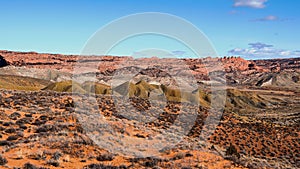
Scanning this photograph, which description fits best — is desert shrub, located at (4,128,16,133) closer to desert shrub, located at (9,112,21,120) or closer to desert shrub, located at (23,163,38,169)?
desert shrub, located at (9,112,21,120)

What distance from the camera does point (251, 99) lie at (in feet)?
428

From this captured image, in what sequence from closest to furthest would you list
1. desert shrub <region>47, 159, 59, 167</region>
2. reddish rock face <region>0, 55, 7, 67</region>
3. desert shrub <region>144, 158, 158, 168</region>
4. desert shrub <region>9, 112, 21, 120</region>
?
desert shrub <region>47, 159, 59, 167</region>
desert shrub <region>144, 158, 158, 168</region>
desert shrub <region>9, 112, 21, 120</region>
reddish rock face <region>0, 55, 7, 67</region>

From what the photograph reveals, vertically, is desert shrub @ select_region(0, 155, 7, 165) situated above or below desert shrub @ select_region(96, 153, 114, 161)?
above

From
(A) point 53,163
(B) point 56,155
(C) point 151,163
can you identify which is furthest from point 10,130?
(C) point 151,163

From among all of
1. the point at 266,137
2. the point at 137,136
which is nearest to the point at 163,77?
the point at 266,137

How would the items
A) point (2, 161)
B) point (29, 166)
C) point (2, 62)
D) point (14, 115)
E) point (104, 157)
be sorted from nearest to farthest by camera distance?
→ point (29, 166)
point (2, 161)
point (104, 157)
point (14, 115)
point (2, 62)

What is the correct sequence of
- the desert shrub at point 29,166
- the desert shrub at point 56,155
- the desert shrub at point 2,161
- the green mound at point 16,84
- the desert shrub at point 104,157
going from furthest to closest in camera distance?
the green mound at point 16,84 < the desert shrub at point 104,157 < the desert shrub at point 56,155 < the desert shrub at point 2,161 < the desert shrub at point 29,166

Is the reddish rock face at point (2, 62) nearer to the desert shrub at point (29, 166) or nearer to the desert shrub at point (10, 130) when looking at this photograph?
the desert shrub at point (10, 130)

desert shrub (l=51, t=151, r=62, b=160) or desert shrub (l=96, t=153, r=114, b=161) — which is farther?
desert shrub (l=96, t=153, r=114, b=161)

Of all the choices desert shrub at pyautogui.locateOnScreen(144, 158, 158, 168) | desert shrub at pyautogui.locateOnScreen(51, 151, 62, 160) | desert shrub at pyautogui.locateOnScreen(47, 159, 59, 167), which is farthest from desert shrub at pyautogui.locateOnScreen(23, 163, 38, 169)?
desert shrub at pyautogui.locateOnScreen(144, 158, 158, 168)

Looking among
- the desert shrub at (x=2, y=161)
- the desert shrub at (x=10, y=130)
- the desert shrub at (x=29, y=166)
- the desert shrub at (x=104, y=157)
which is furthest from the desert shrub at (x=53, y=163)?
the desert shrub at (x=10, y=130)

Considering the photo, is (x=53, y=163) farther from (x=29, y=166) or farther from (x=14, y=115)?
(x=14, y=115)

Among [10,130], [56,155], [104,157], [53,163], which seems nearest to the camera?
[53,163]

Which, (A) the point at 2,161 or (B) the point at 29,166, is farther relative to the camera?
(A) the point at 2,161
